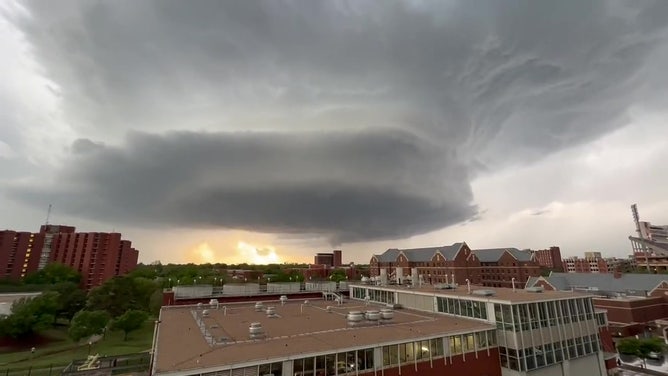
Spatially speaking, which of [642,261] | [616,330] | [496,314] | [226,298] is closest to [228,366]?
[496,314]

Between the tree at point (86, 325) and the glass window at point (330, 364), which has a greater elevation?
the glass window at point (330, 364)

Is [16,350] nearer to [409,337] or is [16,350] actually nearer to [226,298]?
[226,298]

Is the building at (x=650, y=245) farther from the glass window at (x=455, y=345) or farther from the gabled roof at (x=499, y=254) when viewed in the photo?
the glass window at (x=455, y=345)

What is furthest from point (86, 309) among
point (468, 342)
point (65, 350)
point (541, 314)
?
point (541, 314)

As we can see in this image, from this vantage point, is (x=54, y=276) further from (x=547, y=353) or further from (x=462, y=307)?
(x=547, y=353)

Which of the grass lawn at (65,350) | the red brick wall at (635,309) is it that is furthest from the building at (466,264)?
the grass lawn at (65,350)
